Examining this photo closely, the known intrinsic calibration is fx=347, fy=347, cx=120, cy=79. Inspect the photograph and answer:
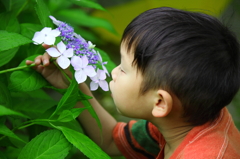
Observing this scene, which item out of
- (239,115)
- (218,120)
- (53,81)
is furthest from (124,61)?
(239,115)

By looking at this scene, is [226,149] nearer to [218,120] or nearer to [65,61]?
[218,120]

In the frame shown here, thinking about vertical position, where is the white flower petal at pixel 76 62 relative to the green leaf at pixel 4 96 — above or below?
above

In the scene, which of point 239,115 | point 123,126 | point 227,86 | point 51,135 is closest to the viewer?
point 51,135

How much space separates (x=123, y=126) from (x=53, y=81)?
1.33 feet

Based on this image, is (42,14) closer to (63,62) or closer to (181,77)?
(63,62)

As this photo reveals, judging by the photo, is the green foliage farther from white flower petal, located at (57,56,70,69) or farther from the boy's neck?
the boy's neck

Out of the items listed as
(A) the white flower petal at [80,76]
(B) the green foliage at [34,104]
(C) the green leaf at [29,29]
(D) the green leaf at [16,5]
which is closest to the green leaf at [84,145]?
(B) the green foliage at [34,104]

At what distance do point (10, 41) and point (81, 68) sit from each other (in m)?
0.19

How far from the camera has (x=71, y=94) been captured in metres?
0.90

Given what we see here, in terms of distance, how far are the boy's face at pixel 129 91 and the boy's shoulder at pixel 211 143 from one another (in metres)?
0.14

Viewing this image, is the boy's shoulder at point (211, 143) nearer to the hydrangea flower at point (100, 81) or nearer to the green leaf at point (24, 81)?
the hydrangea flower at point (100, 81)

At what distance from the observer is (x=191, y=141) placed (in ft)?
3.35

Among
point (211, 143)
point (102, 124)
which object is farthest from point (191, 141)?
point (102, 124)

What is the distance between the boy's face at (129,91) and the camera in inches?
40.1
